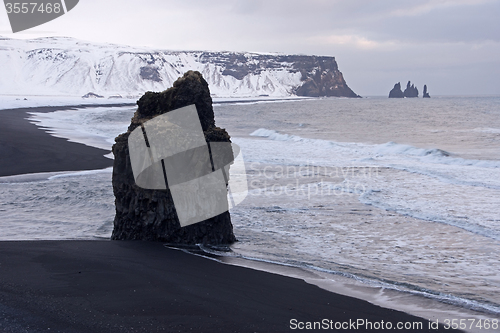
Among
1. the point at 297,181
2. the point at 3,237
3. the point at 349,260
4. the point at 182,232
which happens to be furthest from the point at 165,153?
the point at 297,181

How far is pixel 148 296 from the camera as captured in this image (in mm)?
3039

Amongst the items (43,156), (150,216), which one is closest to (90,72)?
(43,156)

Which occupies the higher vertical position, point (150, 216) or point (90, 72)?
point (90, 72)

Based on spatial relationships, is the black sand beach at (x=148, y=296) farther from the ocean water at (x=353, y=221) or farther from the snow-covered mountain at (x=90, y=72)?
the snow-covered mountain at (x=90, y=72)

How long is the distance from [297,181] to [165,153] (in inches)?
216

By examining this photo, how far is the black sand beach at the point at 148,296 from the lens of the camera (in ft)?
8.61

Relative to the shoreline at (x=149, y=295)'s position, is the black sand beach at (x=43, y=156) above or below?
above

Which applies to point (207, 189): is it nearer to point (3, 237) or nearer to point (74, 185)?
point (3, 237)

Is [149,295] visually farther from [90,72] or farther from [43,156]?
[90,72]

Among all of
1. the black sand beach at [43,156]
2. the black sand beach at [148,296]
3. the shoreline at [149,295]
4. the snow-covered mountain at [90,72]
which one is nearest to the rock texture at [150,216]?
the black sand beach at [148,296]

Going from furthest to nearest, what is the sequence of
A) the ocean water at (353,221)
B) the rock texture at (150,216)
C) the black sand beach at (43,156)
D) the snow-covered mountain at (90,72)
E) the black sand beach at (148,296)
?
1. the snow-covered mountain at (90,72)
2. the black sand beach at (43,156)
3. the rock texture at (150,216)
4. the ocean water at (353,221)
5. the black sand beach at (148,296)

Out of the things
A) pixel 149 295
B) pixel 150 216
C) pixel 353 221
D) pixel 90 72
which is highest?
pixel 90 72

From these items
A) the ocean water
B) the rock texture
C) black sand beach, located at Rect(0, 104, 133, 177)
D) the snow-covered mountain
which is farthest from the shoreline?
the snow-covered mountain

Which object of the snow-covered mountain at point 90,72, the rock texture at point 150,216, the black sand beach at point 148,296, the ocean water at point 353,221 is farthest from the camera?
the snow-covered mountain at point 90,72
